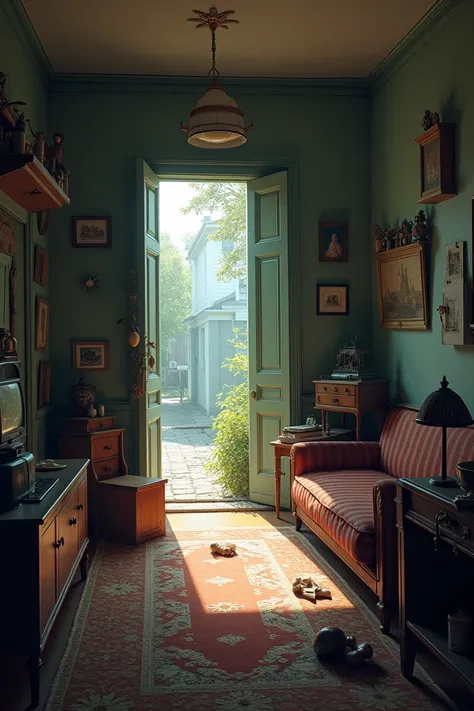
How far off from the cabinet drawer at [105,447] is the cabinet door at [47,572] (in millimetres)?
2266

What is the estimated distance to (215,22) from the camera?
5305 mm

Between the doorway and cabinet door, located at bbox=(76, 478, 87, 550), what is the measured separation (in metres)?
2.32

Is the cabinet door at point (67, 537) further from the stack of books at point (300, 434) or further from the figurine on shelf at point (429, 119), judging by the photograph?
the figurine on shelf at point (429, 119)

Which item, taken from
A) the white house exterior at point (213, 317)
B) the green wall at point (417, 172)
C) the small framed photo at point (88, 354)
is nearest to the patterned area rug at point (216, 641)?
the green wall at point (417, 172)

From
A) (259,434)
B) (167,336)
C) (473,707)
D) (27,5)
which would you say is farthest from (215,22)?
(167,336)

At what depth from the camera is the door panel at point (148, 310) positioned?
6.44m

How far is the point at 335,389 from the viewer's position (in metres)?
6.14

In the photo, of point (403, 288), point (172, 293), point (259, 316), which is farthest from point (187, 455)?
point (172, 293)

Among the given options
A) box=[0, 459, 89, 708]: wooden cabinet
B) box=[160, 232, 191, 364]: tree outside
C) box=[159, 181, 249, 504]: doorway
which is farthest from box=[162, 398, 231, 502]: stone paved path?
box=[160, 232, 191, 364]: tree outside

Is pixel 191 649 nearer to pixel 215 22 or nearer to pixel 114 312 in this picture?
pixel 114 312

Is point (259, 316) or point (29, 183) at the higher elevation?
point (29, 183)

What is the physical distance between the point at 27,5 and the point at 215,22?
4.39ft

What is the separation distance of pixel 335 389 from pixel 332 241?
1491 mm

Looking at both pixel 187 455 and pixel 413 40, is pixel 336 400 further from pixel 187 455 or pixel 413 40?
pixel 187 455
